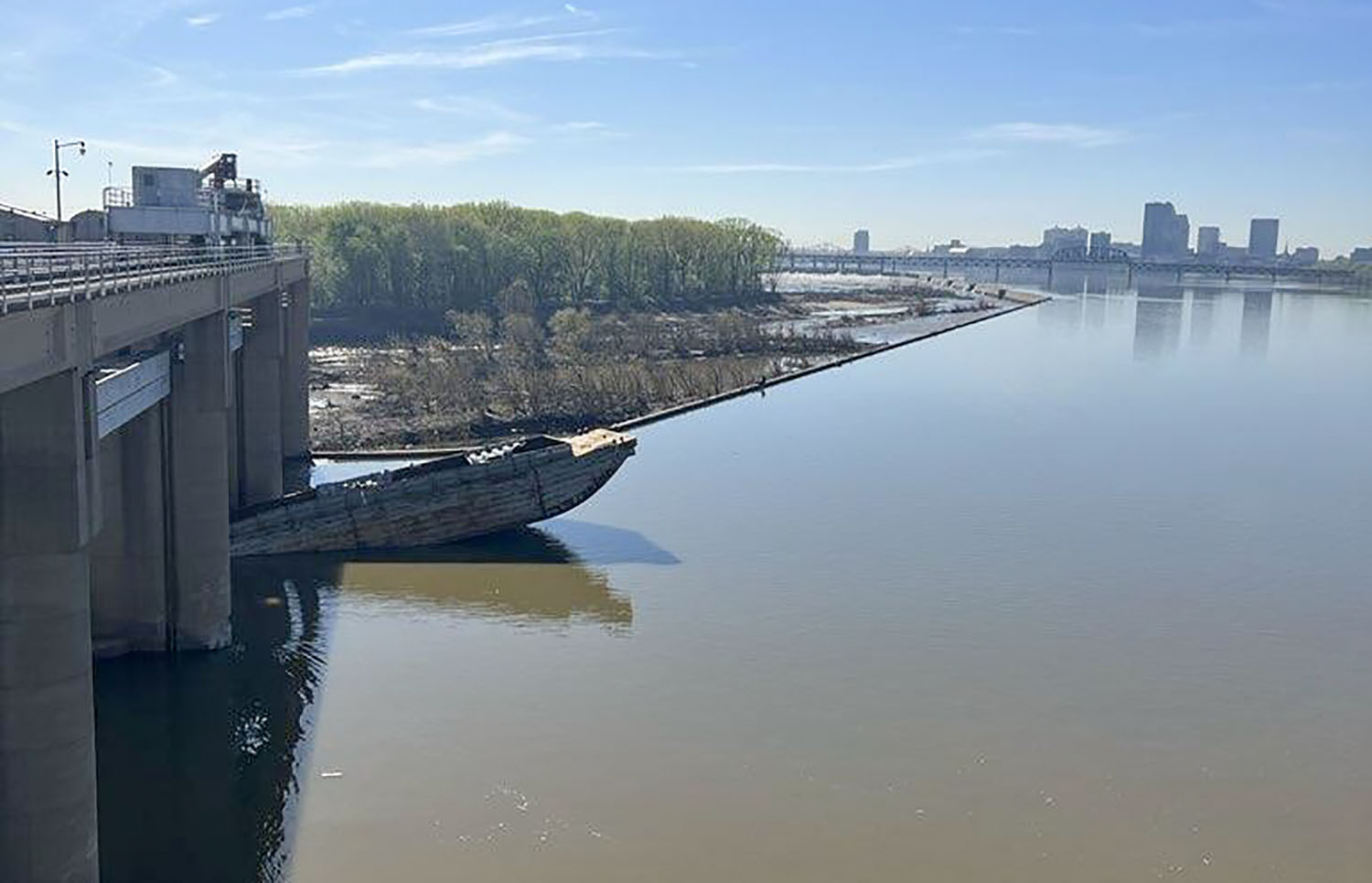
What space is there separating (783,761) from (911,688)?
443 cm

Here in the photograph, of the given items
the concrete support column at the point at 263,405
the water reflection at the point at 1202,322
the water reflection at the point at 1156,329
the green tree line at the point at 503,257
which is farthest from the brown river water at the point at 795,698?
the water reflection at the point at 1202,322

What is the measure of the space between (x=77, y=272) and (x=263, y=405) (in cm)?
2066

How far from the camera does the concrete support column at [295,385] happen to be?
4494 centimetres

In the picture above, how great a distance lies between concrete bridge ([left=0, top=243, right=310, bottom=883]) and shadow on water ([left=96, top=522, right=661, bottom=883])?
1475 millimetres

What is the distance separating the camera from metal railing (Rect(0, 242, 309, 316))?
15.0 metres

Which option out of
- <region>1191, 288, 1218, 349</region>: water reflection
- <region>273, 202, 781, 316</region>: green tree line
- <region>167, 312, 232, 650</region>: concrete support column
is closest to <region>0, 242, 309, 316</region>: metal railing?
<region>167, 312, 232, 650</region>: concrete support column

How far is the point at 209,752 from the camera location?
21438 mm

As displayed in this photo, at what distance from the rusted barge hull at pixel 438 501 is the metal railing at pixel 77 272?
7.61 meters

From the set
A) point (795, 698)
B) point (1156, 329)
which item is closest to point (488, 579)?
point (795, 698)

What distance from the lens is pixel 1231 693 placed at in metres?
24.6

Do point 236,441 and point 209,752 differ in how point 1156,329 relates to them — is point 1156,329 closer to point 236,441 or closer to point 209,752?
point 236,441

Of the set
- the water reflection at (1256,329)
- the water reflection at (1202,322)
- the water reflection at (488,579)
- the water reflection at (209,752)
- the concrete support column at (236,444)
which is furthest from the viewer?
the water reflection at (1202,322)

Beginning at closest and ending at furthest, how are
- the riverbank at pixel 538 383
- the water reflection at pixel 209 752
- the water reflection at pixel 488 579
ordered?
the water reflection at pixel 209 752, the water reflection at pixel 488 579, the riverbank at pixel 538 383

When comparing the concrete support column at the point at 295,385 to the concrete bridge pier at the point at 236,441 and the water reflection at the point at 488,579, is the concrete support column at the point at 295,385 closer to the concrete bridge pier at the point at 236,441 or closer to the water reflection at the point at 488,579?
the concrete bridge pier at the point at 236,441
